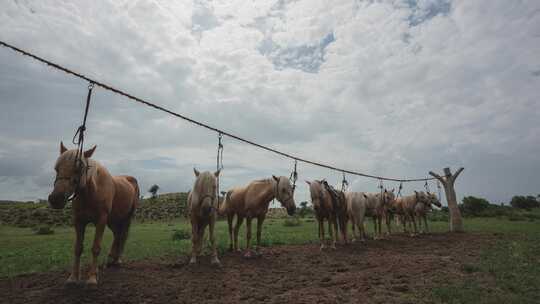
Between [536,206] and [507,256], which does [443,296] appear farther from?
[536,206]

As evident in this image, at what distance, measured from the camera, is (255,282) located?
6.35 meters

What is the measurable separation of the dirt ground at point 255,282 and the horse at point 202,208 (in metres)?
0.56

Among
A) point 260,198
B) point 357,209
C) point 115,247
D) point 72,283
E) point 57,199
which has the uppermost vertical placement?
point 260,198

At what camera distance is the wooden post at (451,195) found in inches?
746

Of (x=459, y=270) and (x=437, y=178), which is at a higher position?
(x=437, y=178)

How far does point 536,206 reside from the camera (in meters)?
61.9

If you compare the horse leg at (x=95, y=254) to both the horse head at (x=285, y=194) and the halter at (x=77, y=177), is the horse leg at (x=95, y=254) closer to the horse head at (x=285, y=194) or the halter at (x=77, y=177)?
the halter at (x=77, y=177)

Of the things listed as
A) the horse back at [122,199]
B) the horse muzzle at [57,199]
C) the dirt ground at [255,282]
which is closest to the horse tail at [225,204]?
the dirt ground at [255,282]

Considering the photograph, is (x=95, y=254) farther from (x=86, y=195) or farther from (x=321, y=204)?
(x=321, y=204)

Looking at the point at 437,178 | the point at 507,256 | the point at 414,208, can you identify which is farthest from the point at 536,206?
the point at 507,256

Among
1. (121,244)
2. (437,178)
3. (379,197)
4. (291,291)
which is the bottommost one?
(291,291)

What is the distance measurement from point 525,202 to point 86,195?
83455mm

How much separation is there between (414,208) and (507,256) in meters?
9.52

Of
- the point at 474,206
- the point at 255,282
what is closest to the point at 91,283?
the point at 255,282
